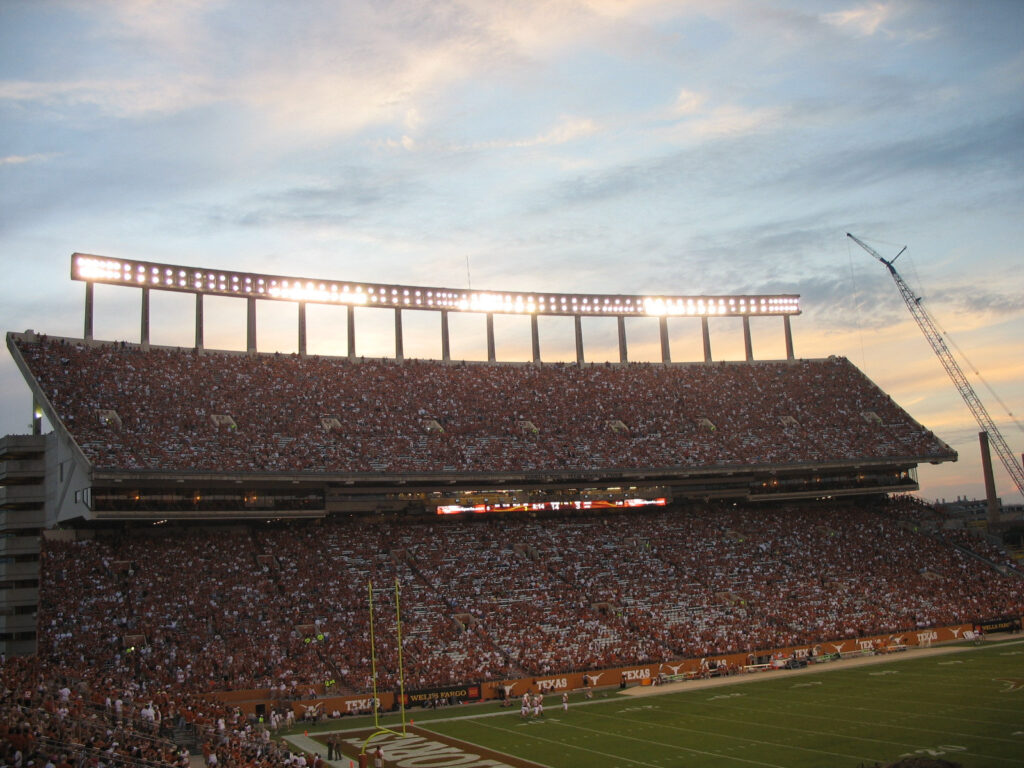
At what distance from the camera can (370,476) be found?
49.8 meters

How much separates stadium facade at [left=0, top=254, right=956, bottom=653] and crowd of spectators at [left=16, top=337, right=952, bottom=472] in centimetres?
13

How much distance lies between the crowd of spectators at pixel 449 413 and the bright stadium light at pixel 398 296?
3746 millimetres

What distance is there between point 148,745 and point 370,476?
2640cm

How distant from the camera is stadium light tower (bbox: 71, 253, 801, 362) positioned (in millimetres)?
51844

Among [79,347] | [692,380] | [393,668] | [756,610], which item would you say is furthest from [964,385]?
[79,347]

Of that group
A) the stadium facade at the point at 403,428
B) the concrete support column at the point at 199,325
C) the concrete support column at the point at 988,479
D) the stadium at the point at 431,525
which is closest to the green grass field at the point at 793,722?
the stadium at the point at 431,525

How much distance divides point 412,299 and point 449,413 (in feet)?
26.8

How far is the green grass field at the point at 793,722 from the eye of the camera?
2589cm

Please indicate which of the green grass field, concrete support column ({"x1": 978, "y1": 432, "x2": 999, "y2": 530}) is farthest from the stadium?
concrete support column ({"x1": 978, "y1": 432, "x2": 999, "y2": 530})

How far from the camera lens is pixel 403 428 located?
54.6m

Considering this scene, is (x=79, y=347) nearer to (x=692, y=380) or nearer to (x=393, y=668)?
(x=393, y=668)

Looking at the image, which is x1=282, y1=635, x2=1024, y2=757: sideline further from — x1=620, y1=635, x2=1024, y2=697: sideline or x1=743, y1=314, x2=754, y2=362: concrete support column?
x1=743, y1=314, x2=754, y2=362: concrete support column

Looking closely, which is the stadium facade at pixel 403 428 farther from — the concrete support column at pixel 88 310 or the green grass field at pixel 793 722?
the green grass field at pixel 793 722

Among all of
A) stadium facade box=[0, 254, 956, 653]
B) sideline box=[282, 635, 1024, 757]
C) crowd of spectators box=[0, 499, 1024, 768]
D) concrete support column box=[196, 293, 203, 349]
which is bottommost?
Result: sideline box=[282, 635, 1024, 757]
